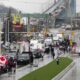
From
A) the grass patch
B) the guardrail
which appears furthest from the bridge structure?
the grass patch

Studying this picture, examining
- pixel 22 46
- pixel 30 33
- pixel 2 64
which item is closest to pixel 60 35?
pixel 30 33

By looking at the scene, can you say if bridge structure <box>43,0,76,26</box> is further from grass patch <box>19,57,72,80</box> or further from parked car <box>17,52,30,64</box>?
grass patch <box>19,57,72,80</box>

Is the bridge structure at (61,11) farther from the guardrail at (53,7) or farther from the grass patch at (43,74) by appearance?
the grass patch at (43,74)

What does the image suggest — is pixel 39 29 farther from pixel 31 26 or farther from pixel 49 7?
pixel 49 7

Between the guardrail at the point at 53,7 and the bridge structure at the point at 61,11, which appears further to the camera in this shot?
the guardrail at the point at 53,7

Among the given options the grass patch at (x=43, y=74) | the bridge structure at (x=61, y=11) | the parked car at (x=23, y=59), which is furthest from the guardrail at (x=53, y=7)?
the grass patch at (x=43, y=74)

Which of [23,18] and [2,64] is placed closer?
[2,64]

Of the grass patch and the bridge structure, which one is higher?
the bridge structure

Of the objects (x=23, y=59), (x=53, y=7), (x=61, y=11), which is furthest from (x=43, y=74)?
(x=61, y=11)

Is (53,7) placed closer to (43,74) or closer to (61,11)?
(61,11)

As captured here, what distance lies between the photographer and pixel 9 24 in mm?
108625

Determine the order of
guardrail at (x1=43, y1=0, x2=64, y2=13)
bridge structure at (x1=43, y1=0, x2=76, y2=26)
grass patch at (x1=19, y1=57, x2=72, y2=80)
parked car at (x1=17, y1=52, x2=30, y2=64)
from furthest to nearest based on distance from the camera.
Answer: guardrail at (x1=43, y1=0, x2=64, y2=13) < bridge structure at (x1=43, y1=0, x2=76, y2=26) < parked car at (x1=17, y1=52, x2=30, y2=64) < grass patch at (x1=19, y1=57, x2=72, y2=80)

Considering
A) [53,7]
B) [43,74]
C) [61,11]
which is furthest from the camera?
[61,11]

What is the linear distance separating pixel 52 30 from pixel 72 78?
336 feet
